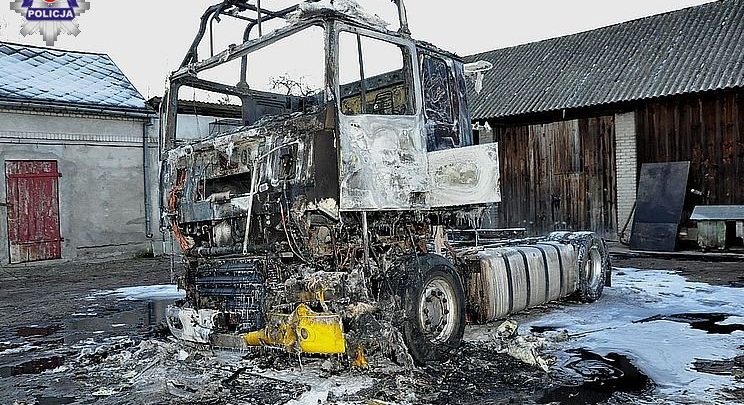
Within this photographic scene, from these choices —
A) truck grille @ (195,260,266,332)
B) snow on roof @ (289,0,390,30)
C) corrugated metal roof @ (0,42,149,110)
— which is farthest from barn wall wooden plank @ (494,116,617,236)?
truck grille @ (195,260,266,332)

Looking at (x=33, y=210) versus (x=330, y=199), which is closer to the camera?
(x=330, y=199)

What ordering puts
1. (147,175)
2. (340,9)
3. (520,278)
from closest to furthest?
(340,9)
(520,278)
(147,175)

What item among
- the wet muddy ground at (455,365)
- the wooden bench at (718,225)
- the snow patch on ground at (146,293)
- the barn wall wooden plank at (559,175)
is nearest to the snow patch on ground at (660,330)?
the wet muddy ground at (455,365)

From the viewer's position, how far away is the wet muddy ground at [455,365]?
4797 millimetres

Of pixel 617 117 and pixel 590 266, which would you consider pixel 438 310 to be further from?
pixel 617 117

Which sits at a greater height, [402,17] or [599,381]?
[402,17]

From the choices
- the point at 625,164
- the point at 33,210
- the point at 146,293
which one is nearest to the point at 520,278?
the point at 146,293

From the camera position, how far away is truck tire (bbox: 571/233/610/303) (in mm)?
8766

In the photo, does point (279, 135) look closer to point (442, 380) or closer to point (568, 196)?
point (442, 380)

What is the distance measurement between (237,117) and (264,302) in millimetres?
2481

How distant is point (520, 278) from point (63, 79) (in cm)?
1599

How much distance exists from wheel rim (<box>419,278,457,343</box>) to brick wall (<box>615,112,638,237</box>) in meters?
14.6

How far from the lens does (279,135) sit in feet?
17.2

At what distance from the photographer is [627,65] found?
20.3m
